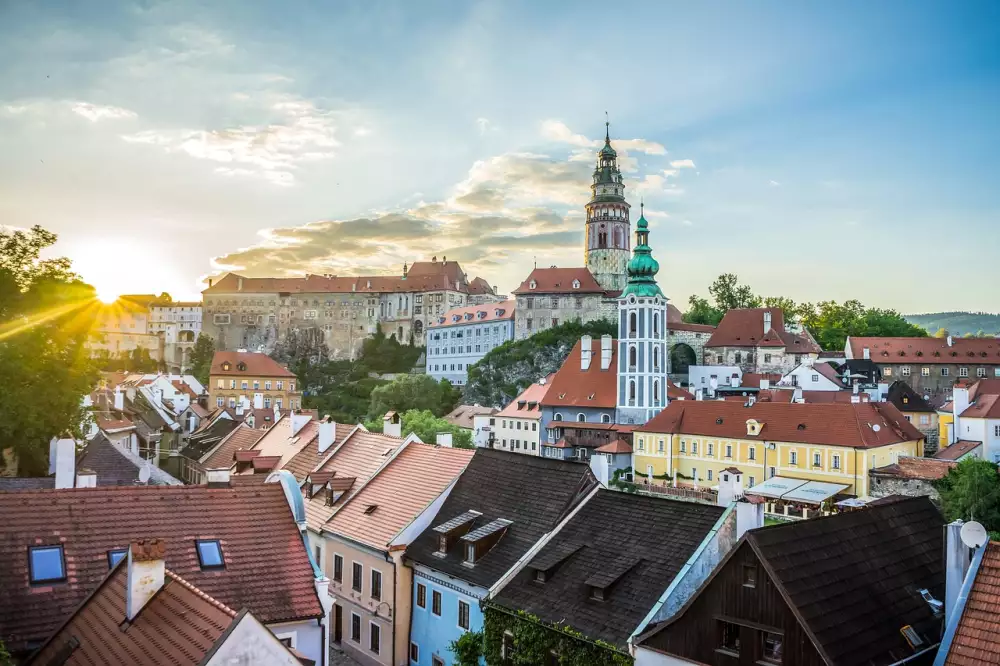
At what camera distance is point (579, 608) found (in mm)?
15430

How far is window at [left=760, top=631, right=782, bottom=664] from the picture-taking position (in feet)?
40.6

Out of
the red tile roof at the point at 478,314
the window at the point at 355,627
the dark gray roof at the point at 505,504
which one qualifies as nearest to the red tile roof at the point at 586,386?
the red tile roof at the point at 478,314

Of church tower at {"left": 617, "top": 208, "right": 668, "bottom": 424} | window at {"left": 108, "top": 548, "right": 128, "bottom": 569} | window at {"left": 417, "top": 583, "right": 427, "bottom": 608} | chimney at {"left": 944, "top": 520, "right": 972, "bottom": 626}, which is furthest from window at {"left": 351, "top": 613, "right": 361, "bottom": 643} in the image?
church tower at {"left": 617, "top": 208, "right": 668, "bottom": 424}

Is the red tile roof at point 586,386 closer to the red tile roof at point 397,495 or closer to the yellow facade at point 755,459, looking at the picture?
the yellow facade at point 755,459

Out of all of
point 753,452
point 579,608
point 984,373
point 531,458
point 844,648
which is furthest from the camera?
point 984,373

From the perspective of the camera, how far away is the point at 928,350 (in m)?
84.3

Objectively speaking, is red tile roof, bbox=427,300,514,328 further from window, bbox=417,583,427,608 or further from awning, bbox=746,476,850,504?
window, bbox=417,583,427,608

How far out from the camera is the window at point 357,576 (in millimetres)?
21531

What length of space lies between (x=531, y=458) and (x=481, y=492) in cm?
163

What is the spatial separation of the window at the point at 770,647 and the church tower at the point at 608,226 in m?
101

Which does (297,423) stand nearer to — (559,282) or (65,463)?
(65,463)

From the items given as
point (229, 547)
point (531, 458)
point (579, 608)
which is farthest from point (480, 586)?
point (229, 547)

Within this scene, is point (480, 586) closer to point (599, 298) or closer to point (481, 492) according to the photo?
point (481, 492)

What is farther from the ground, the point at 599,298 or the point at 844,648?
the point at 599,298
